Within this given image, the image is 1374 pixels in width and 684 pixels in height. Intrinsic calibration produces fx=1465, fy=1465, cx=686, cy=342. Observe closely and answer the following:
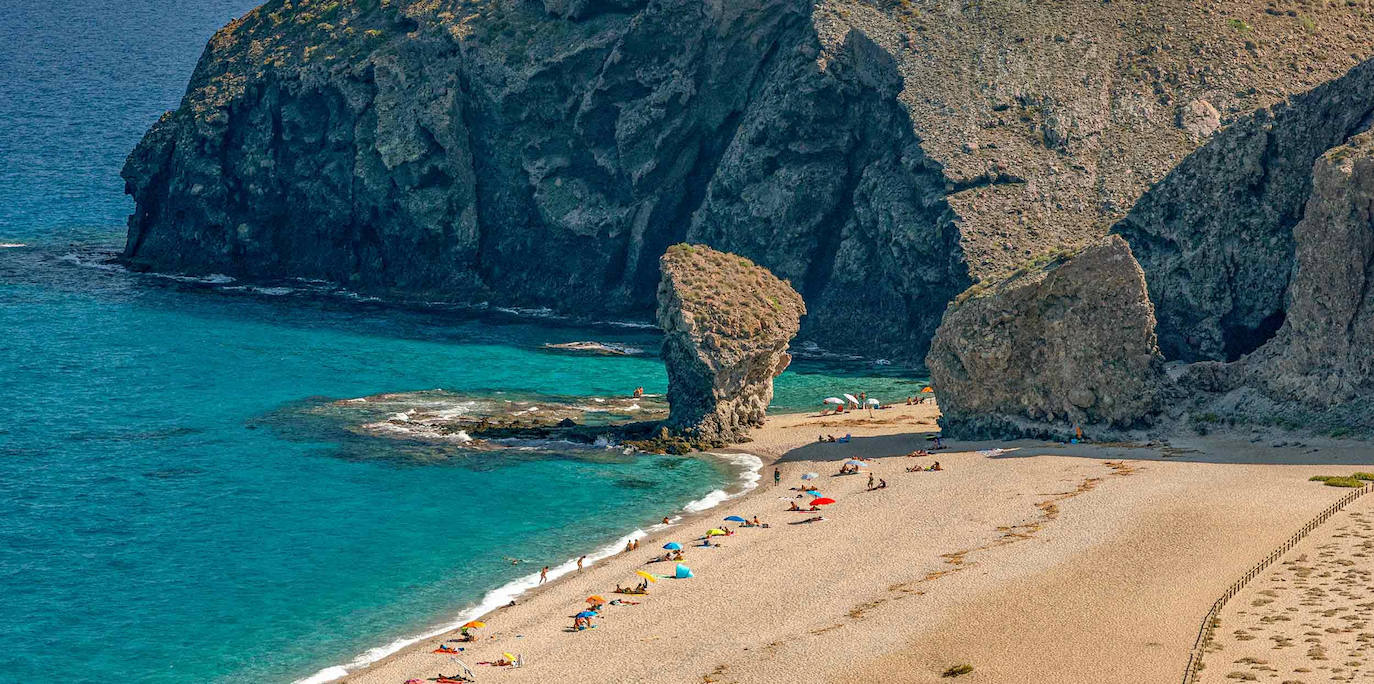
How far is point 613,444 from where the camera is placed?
3521 inches

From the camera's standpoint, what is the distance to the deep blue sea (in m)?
59.8

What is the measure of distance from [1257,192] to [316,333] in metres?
74.9

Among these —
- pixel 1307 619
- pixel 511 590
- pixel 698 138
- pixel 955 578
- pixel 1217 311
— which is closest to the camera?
pixel 1307 619

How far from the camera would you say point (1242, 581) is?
54.8m

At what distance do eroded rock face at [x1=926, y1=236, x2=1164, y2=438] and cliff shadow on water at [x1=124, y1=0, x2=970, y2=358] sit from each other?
2841cm

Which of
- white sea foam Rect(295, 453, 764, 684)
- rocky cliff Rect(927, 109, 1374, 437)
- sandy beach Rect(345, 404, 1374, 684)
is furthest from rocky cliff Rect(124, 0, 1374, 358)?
sandy beach Rect(345, 404, 1374, 684)

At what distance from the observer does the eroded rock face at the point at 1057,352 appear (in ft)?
260

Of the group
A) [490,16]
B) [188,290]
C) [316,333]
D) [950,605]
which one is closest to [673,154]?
[490,16]

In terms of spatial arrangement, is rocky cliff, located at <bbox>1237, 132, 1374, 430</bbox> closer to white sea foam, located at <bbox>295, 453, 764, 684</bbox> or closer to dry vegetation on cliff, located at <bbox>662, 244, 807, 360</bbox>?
white sea foam, located at <bbox>295, 453, 764, 684</bbox>

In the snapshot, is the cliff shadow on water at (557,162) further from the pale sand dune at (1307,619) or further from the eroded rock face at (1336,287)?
the pale sand dune at (1307,619)

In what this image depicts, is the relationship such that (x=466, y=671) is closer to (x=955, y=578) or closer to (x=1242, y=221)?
(x=955, y=578)

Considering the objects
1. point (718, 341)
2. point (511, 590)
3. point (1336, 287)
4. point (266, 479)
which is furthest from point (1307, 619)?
point (266, 479)

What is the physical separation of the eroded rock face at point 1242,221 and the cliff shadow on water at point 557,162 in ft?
67.7

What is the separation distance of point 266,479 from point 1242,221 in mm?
59871
